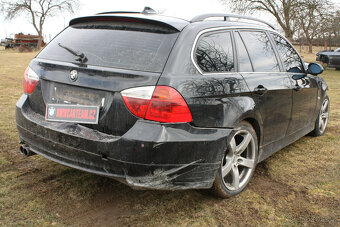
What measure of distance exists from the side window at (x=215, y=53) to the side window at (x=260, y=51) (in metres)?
0.36

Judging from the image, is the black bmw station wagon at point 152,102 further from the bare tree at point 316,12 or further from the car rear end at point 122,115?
the bare tree at point 316,12

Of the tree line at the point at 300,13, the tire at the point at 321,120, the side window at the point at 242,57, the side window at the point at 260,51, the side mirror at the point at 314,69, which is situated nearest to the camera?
the side window at the point at 242,57

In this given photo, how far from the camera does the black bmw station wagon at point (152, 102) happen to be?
7.59ft

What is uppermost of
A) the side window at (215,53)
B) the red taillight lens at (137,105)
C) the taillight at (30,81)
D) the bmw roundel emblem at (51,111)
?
the side window at (215,53)

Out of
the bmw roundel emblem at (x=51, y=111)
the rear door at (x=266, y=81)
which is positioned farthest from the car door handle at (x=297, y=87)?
the bmw roundel emblem at (x=51, y=111)

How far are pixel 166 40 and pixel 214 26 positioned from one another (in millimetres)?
578

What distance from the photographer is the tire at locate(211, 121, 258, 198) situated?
2822 mm

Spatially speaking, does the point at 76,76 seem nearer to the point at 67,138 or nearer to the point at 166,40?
the point at 67,138

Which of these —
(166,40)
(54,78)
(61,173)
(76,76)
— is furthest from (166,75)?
(61,173)

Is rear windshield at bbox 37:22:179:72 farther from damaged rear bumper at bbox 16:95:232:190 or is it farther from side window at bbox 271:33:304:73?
side window at bbox 271:33:304:73

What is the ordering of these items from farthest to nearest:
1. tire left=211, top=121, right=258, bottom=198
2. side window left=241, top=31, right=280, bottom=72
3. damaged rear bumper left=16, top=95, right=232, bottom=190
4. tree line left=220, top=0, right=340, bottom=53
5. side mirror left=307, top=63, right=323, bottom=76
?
1. tree line left=220, top=0, right=340, bottom=53
2. side mirror left=307, top=63, right=323, bottom=76
3. side window left=241, top=31, right=280, bottom=72
4. tire left=211, top=121, right=258, bottom=198
5. damaged rear bumper left=16, top=95, right=232, bottom=190

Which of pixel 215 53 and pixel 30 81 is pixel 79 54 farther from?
pixel 215 53

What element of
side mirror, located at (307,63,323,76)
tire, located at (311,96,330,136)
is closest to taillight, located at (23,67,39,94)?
side mirror, located at (307,63,323,76)

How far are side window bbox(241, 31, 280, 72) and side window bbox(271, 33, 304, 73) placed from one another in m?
0.24
